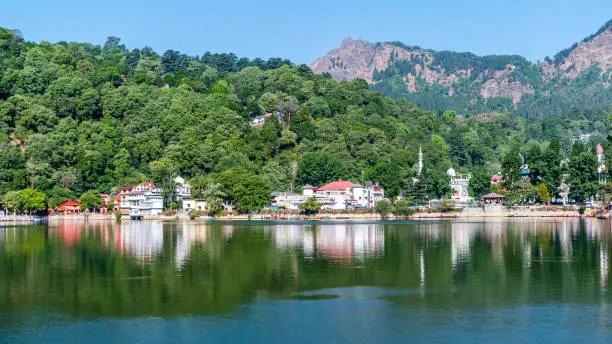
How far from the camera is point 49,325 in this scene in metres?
24.0

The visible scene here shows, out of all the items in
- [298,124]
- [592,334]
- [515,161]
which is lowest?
[592,334]

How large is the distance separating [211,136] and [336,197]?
84.7ft

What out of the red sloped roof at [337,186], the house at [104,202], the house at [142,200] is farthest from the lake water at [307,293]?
the red sloped roof at [337,186]

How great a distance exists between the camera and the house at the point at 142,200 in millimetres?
107562

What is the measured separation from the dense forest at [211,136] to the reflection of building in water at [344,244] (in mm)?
40193

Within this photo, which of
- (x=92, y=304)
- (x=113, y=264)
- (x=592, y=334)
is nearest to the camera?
(x=592, y=334)

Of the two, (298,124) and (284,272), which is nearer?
(284,272)

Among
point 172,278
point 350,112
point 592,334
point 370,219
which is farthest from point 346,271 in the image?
point 350,112

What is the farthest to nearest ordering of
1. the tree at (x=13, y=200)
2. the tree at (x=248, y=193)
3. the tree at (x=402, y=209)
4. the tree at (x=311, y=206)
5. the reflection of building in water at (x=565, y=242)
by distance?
1. the tree at (x=311, y=206)
2. the tree at (x=402, y=209)
3. the tree at (x=248, y=193)
4. the tree at (x=13, y=200)
5. the reflection of building in water at (x=565, y=242)

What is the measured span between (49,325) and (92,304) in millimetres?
3444

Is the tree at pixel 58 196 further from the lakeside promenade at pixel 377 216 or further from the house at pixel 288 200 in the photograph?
the house at pixel 288 200

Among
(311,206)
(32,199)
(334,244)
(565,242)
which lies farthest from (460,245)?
(32,199)

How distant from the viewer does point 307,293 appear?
97.0 feet

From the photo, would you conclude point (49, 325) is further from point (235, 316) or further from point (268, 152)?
point (268, 152)
